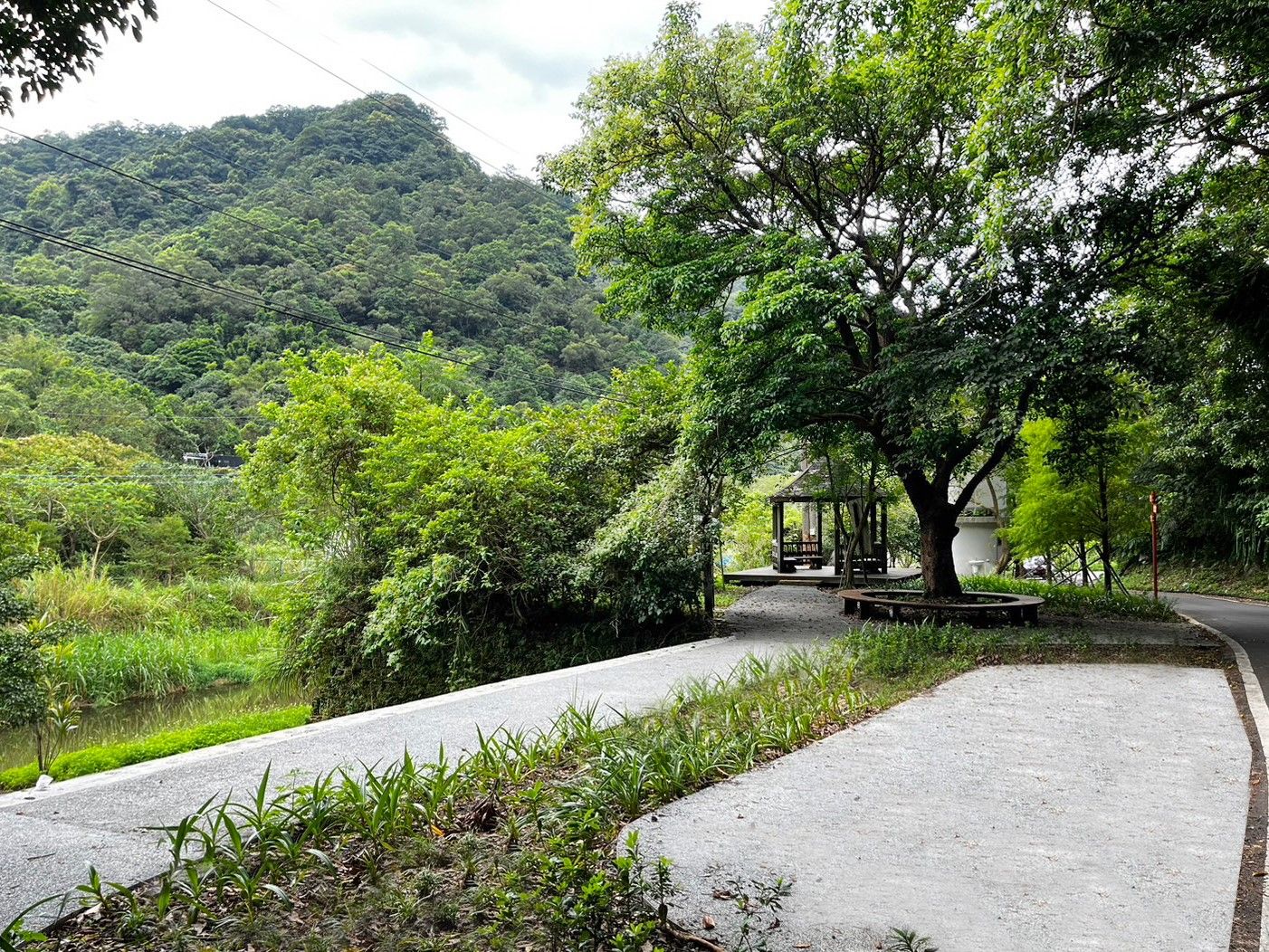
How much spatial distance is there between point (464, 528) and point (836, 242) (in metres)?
7.00

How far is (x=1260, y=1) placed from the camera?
224 inches

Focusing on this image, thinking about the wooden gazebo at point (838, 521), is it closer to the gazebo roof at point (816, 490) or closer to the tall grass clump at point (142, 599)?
the gazebo roof at point (816, 490)

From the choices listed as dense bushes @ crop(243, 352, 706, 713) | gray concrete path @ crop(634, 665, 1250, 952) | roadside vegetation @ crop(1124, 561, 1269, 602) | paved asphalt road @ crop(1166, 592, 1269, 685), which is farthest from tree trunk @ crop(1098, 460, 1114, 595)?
gray concrete path @ crop(634, 665, 1250, 952)

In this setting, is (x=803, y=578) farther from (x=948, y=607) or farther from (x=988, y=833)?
(x=988, y=833)

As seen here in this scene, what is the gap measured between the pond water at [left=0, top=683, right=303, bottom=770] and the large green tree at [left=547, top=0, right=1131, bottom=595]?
8040 millimetres

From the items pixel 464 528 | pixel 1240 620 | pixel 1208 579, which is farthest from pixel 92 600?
pixel 1208 579

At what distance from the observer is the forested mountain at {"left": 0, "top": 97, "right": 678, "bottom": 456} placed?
23.7 m

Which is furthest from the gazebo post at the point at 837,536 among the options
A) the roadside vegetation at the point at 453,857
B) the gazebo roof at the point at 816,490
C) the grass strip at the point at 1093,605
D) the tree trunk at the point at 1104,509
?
the roadside vegetation at the point at 453,857

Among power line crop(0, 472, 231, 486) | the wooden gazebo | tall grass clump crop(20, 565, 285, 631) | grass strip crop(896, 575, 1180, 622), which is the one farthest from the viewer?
the wooden gazebo

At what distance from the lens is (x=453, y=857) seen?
3.36 metres

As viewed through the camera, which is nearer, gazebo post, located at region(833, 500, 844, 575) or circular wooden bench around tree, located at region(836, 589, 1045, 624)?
circular wooden bench around tree, located at region(836, 589, 1045, 624)

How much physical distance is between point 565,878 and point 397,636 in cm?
910

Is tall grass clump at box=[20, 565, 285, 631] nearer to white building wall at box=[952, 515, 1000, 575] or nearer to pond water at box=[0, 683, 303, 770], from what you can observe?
pond water at box=[0, 683, 303, 770]

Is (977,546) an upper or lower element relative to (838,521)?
lower
